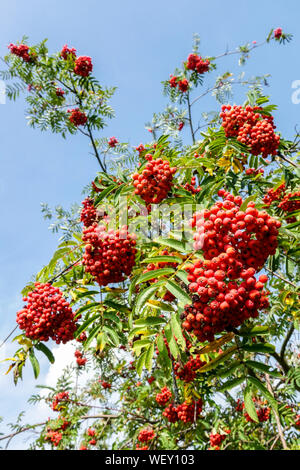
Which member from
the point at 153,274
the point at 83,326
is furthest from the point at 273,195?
the point at 83,326

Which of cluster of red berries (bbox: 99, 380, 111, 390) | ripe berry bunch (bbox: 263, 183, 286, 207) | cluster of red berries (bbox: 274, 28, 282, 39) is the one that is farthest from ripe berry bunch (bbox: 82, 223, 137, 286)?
cluster of red berries (bbox: 274, 28, 282, 39)

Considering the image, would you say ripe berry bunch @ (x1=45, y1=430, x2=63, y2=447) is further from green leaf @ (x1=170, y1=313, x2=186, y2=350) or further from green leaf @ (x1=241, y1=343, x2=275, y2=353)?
green leaf @ (x1=241, y1=343, x2=275, y2=353)

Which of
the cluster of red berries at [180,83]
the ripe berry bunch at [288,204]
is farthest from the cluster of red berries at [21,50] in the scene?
the ripe berry bunch at [288,204]

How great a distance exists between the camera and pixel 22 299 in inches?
119

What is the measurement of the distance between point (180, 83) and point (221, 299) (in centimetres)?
674

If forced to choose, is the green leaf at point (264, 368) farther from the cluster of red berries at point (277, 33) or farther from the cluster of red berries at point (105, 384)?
the cluster of red berries at point (277, 33)

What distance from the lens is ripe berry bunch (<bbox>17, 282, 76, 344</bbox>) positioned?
9.23 ft

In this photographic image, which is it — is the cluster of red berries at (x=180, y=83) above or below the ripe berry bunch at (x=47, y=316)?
above

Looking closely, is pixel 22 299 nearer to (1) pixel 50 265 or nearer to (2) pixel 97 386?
(1) pixel 50 265

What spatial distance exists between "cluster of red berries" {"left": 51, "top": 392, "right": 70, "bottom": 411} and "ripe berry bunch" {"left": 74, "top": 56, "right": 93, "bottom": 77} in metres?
7.09

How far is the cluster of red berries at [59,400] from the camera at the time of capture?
22.4 feet

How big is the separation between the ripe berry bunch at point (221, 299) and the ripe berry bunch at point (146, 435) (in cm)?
468

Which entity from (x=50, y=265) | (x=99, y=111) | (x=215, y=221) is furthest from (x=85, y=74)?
(x=215, y=221)
